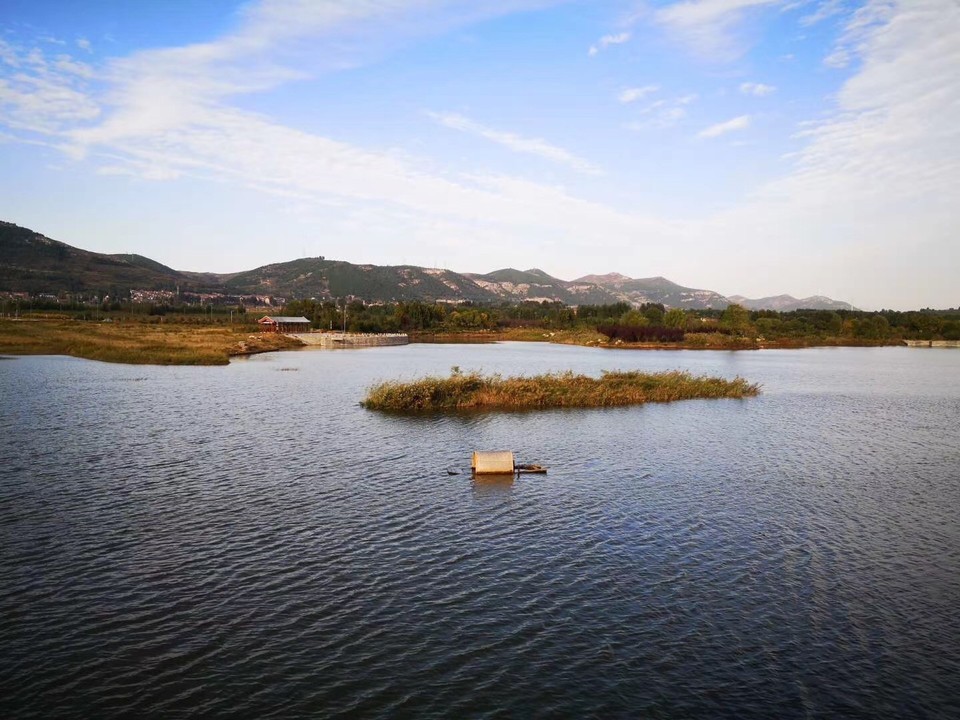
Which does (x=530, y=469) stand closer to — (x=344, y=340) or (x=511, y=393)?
(x=511, y=393)

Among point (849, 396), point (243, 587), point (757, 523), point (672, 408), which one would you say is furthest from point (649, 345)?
point (243, 587)

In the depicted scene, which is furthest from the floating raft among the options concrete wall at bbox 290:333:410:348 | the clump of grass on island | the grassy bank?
concrete wall at bbox 290:333:410:348

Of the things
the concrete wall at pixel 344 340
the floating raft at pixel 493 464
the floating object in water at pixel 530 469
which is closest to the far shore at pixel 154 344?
the concrete wall at pixel 344 340

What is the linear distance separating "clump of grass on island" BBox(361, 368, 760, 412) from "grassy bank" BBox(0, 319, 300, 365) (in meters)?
47.4

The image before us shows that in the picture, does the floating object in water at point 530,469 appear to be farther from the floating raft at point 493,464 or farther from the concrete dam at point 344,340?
the concrete dam at point 344,340

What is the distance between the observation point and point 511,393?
192 ft

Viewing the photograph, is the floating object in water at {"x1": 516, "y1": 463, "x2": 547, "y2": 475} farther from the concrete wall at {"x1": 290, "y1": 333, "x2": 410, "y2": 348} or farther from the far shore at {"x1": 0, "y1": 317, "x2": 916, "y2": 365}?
the concrete wall at {"x1": 290, "y1": 333, "x2": 410, "y2": 348}

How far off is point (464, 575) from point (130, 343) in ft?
344

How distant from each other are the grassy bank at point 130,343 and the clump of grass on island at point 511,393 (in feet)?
155

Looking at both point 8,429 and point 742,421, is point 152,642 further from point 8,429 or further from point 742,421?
point 742,421

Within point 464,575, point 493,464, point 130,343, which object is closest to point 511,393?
point 493,464

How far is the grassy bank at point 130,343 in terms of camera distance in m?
93.3

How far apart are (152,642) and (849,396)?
7310cm

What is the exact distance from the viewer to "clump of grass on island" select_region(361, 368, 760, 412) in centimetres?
5575
